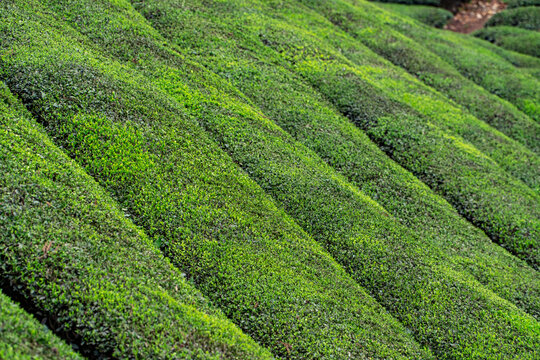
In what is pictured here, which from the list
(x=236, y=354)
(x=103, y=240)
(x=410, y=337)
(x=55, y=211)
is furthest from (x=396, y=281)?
(x=55, y=211)

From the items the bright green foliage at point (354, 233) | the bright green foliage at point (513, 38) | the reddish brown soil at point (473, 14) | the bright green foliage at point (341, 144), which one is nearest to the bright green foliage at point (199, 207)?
the bright green foliage at point (354, 233)

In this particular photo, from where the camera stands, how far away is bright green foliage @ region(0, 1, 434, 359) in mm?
10156

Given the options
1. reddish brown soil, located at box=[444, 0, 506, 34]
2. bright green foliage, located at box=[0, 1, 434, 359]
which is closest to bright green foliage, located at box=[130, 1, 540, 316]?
bright green foliage, located at box=[0, 1, 434, 359]

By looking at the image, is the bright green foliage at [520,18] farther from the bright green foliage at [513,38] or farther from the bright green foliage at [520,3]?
the bright green foliage at [520,3]

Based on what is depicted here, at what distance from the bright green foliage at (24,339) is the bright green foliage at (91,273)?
476 mm

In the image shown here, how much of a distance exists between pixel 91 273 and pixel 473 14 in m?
40.1

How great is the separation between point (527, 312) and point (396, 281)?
4099 mm

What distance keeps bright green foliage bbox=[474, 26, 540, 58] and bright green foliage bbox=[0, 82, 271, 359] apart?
103 feet

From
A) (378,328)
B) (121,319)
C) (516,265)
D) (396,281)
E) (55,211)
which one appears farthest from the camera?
(516,265)

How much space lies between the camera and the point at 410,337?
1124 centimetres

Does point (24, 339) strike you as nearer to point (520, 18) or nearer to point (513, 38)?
point (513, 38)

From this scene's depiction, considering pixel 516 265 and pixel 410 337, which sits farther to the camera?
pixel 516 265

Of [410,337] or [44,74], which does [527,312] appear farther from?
[44,74]

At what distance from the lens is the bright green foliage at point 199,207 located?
10156mm
